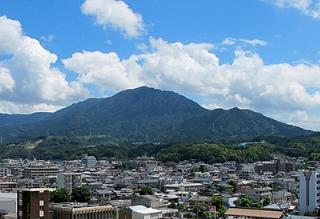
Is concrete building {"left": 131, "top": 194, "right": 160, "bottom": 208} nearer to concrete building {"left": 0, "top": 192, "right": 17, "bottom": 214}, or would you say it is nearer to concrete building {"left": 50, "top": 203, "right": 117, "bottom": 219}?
concrete building {"left": 0, "top": 192, "right": 17, "bottom": 214}

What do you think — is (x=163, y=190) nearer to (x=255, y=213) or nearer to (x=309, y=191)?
(x=309, y=191)

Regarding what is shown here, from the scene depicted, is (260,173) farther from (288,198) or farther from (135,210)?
(135,210)

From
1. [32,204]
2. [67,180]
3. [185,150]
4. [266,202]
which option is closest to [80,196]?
[266,202]

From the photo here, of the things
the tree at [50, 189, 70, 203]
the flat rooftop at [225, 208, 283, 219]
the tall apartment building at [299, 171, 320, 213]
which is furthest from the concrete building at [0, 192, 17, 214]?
the tall apartment building at [299, 171, 320, 213]

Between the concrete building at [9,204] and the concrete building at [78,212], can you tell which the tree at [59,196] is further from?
the concrete building at [78,212]

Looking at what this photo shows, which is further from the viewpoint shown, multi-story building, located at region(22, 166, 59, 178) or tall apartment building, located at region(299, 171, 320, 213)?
multi-story building, located at region(22, 166, 59, 178)
